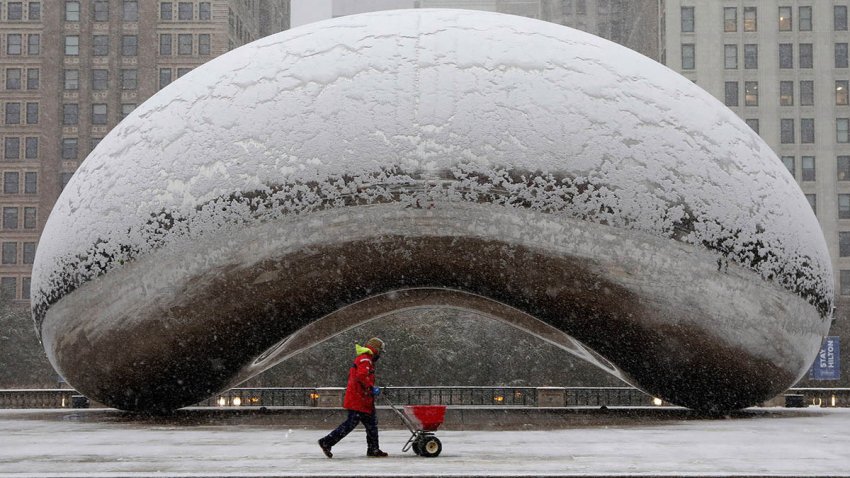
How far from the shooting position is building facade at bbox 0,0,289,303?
9800cm

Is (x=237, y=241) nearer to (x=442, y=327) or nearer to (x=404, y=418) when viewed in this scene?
(x=404, y=418)

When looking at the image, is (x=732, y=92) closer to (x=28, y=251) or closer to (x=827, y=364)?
(x=827, y=364)

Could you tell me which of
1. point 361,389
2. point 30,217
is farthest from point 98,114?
point 361,389

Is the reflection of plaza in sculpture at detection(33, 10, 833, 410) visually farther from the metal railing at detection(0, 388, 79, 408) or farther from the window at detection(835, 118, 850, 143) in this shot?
the window at detection(835, 118, 850, 143)

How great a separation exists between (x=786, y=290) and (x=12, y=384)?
57.2 meters

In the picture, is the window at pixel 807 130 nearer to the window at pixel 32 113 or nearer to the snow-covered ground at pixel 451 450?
the window at pixel 32 113

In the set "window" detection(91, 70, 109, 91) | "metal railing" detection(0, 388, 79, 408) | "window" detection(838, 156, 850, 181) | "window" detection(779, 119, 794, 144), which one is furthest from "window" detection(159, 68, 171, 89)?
"metal railing" detection(0, 388, 79, 408)

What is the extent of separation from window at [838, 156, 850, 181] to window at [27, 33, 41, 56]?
67.9 meters

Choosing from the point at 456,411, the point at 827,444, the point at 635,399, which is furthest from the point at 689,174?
the point at 635,399

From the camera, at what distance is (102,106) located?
328 ft

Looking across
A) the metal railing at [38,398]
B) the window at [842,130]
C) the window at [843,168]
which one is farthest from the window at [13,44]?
the metal railing at [38,398]

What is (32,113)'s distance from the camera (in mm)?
99000

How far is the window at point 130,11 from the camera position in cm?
10138

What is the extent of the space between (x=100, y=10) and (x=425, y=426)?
9750 centimetres
